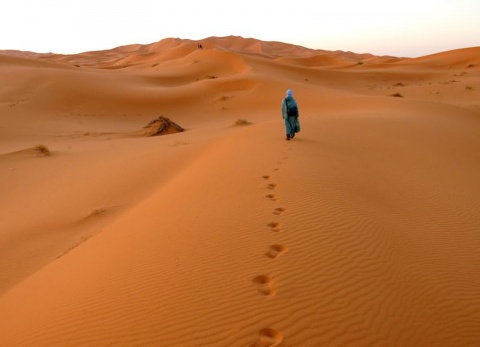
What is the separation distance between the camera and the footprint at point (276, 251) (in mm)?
3875

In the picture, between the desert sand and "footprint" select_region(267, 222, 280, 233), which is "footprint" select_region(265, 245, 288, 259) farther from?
"footprint" select_region(267, 222, 280, 233)

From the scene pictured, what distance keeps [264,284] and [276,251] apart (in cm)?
65

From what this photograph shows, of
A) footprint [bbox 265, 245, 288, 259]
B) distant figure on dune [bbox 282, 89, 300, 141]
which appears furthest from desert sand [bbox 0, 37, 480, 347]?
distant figure on dune [bbox 282, 89, 300, 141]

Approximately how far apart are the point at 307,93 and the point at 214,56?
1835cm

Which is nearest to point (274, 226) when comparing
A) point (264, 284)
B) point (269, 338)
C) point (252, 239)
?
point (252, 239)

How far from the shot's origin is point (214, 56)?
4056cm

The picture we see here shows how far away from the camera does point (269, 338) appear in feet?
9.02

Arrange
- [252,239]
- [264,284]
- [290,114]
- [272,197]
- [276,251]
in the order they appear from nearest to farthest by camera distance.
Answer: [264,284]
[276,251]
[252,239]
[272,197]
[290,114]

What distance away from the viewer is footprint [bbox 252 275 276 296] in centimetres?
323

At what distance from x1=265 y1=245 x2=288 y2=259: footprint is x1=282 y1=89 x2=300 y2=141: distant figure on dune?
576cm

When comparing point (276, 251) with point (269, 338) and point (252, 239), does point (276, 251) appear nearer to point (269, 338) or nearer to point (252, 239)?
point (252, 239)

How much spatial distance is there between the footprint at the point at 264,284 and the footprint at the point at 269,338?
422 mm

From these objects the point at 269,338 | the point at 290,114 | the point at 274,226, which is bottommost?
the point at 269,338

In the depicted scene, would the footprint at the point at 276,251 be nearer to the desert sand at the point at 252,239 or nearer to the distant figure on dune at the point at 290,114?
the desert sand at the point at 252,239
